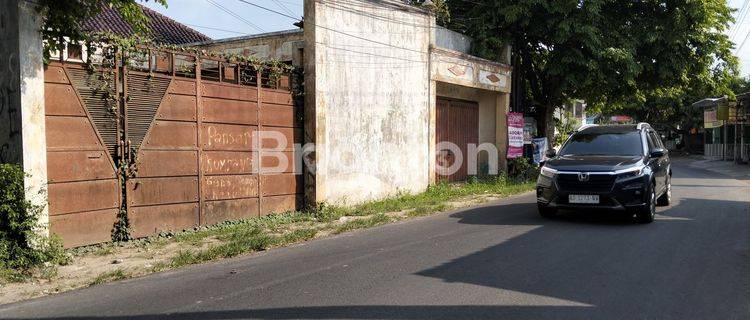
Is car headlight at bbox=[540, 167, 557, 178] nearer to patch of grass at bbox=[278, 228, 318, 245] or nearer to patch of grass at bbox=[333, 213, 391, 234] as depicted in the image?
patch of grass at bbox=[333, 213, 391, 234]

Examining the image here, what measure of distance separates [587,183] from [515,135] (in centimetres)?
1035

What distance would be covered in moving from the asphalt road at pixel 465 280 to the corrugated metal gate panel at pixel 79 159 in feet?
6.52

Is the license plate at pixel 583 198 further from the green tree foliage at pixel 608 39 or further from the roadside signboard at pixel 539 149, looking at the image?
the roadside signboard at pixel 539 149

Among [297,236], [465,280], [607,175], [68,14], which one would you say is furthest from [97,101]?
[607,175]

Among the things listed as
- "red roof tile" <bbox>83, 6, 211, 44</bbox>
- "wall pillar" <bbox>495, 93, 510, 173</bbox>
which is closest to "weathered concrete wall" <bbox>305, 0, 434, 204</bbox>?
"wall pillar" <bbox>495, 93, 510, 173</bbox>

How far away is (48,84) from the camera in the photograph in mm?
7254

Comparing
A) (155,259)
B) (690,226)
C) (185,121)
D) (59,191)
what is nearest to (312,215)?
(185,121)

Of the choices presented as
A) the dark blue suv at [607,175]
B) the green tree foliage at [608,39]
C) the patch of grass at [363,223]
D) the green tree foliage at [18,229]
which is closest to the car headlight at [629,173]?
the dark blue suv at [607,175]

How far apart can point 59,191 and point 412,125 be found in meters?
8.88

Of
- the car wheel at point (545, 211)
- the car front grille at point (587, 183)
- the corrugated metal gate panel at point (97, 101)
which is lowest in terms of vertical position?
the car wheel at point (545, 211)

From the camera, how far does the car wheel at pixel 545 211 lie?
977cm

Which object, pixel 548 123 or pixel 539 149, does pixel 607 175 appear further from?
pixel 548 123

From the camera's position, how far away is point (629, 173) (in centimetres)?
898

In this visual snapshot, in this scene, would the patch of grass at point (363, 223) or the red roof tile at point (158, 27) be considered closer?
the patch of grass at point (363, 223)
